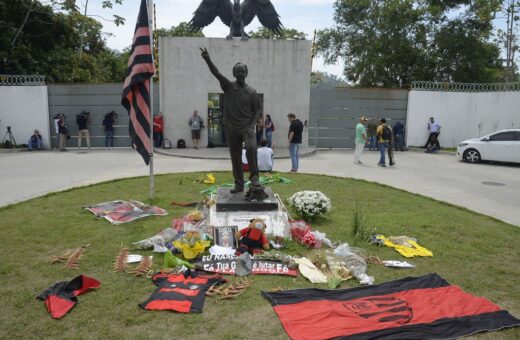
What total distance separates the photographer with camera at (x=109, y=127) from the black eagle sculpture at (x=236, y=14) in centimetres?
582

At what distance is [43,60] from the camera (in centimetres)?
2558

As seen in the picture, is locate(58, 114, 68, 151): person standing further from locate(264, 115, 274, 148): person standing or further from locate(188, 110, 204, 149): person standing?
locate(264, 115, 274, 148): person standing

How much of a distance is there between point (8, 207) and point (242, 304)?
6521mm

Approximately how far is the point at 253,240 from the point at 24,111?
18601mm

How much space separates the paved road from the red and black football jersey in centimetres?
606

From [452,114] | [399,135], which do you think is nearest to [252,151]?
[399,135]

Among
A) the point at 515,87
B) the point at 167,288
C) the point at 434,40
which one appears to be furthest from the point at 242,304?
the point at 434,40

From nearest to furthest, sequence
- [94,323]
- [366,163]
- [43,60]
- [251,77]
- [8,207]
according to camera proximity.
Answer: [94,323]
[8,207]
[366,163]
[251,77]
[43,60]

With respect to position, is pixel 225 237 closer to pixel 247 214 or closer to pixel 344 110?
pixel 247 214

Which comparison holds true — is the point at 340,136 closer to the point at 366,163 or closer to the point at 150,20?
the point at 366,163

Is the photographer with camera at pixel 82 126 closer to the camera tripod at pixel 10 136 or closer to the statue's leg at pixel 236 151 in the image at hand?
the camera tripod at pixel 10 136

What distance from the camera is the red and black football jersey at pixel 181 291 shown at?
182 inches

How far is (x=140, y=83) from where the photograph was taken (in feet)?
29.6

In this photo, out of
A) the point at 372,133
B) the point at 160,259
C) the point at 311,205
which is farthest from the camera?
the point at 372,133
